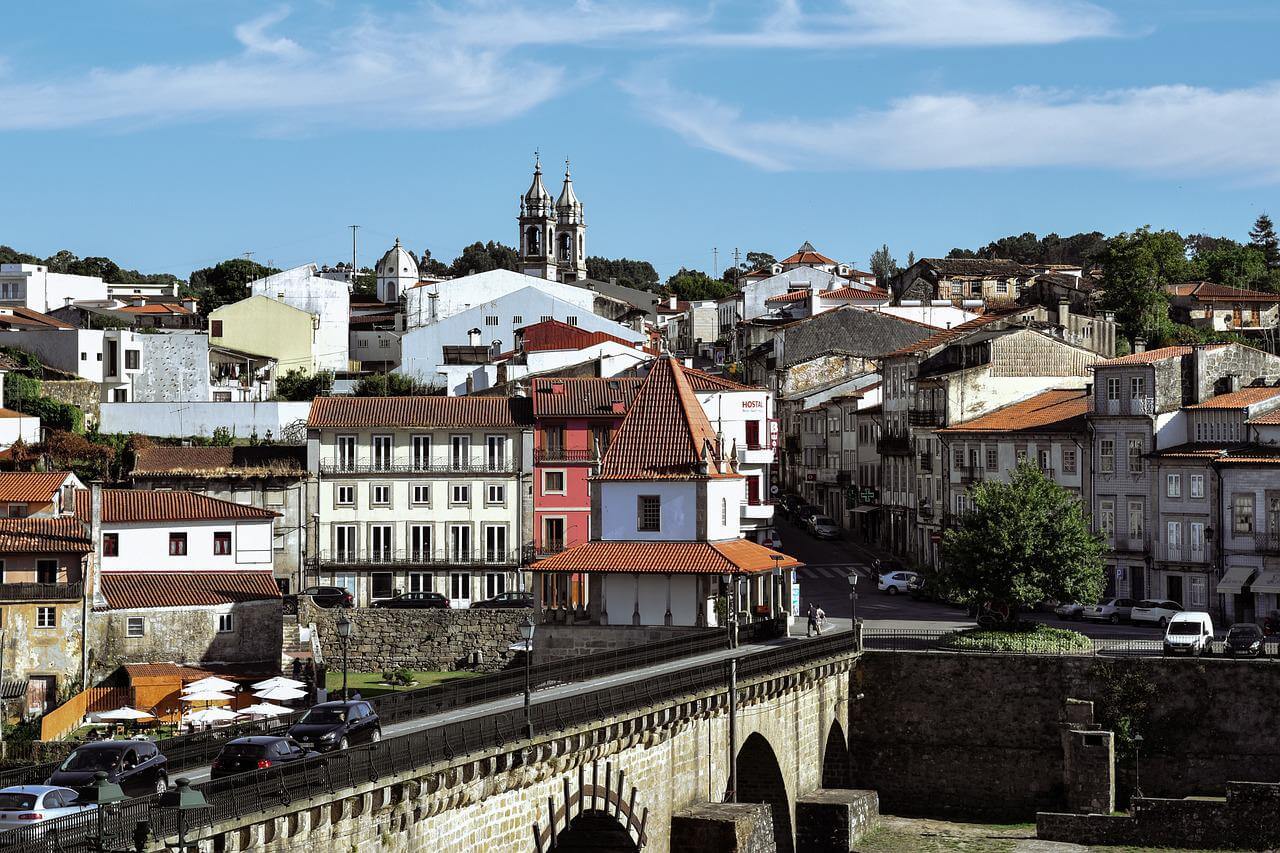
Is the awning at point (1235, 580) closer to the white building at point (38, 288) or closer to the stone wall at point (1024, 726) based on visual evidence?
the stone wall at point (1024, 726)

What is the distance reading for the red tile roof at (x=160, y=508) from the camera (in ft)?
256

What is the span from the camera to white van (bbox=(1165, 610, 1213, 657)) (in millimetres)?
62219

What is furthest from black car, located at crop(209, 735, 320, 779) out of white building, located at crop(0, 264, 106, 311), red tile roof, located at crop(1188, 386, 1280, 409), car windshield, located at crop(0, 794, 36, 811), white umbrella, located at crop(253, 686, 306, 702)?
white building, located at crop(0, 264, 106, 311)

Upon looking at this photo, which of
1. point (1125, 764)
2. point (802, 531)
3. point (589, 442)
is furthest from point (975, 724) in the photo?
point (802, 531)

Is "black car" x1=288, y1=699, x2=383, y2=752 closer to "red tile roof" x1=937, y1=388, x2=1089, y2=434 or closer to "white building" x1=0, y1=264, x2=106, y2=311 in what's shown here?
"red tile roof" x1=937, y1=388, x2=1089, y2=434

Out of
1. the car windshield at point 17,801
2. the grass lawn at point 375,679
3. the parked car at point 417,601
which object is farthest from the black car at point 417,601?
the car windshield at point 17,801

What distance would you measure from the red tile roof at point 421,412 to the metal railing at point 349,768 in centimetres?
4254

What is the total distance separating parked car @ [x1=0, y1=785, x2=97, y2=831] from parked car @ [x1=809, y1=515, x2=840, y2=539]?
76.3 meters

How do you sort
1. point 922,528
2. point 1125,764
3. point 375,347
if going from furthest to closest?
point 375,347, point 922,528, point 1125,764

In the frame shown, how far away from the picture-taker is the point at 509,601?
81625 mm

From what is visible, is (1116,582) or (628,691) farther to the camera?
(1116,582)

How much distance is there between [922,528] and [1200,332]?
39018mm

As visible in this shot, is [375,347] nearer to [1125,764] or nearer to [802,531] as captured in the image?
[802,531]

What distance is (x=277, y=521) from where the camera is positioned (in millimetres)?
85875
